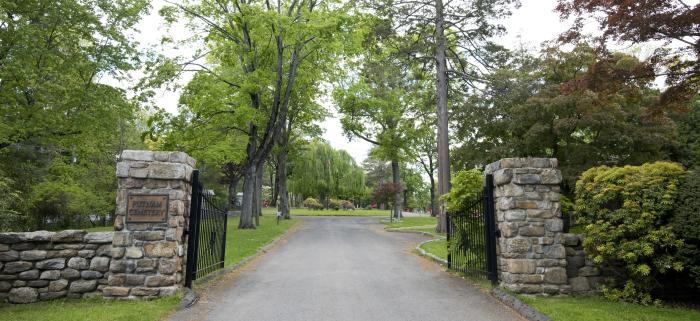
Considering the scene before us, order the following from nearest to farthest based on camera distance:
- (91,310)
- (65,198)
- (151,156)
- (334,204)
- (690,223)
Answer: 1. (690,223)
2. (91,310)
3. (151,156)
4. (65,198)
5. (334,204)

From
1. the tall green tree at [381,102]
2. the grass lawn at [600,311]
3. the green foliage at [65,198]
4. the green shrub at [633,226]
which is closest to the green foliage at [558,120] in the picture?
the tall green tree at [381,102]

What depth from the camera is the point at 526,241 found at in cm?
657

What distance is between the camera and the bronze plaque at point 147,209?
6379 mm

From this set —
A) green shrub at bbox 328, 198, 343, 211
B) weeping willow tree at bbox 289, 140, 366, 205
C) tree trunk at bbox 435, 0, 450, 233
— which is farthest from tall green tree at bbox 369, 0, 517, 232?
green shrub at bbox 328, 198, 343, 211

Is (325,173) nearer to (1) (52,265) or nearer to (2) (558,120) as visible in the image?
(2) (558,120)

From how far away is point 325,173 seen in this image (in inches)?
1586

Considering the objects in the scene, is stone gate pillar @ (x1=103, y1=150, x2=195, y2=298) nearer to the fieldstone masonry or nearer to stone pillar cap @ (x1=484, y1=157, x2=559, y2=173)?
the fieldstone masonry

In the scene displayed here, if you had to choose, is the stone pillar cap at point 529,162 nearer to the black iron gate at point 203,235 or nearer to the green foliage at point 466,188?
the green foliage at point 466,188

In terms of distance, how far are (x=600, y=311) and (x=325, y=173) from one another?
116 feet

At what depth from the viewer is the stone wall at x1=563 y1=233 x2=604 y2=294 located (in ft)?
21.4

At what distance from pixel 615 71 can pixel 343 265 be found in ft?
23.9

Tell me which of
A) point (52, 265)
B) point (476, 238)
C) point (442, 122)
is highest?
point (442, 122)

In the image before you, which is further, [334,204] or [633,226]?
[334,204]

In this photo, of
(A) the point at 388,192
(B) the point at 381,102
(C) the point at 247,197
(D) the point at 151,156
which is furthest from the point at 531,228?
(A) the point at 388,192
